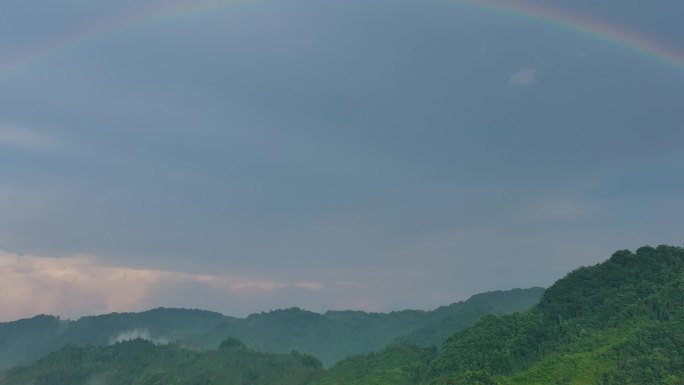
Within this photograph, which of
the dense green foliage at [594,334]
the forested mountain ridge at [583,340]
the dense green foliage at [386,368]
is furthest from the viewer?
the dense green foliage at [386,368]

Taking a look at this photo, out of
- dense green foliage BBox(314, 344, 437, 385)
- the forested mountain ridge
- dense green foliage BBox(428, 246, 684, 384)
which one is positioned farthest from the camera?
dense green foliage BBox(314, 344, 437, 385)

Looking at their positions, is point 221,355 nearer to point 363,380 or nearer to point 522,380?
point 363,380

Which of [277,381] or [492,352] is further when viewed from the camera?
[277,381]

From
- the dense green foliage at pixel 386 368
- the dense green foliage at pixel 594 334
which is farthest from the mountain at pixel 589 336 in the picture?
the dense green foliage at pixel 386 368

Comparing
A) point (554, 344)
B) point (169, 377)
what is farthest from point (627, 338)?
point (169, 377)

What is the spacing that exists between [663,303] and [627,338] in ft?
33.4

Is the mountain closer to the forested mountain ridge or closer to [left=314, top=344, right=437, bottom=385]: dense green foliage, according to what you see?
the forested mountain ridge

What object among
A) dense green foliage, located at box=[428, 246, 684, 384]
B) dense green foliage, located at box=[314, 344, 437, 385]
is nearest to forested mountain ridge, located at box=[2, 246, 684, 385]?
dense green foliage, located at box=[428, 246, 684, 384]

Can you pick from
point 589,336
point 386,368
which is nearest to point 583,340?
point 589,336

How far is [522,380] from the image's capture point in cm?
8050

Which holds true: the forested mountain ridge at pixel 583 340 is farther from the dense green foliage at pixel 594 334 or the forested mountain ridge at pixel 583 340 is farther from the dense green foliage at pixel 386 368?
the dense green foliage at pixel 386 368

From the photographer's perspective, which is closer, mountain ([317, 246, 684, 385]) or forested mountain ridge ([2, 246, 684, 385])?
mountain ([317, 246, 684, 385])

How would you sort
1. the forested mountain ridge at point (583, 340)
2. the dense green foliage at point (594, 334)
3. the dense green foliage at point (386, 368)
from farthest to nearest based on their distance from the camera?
the dense green foliage at point (386, 368) → the forested mountain ridge at point (583, 340) → the dense green foliage at point (594, 334)

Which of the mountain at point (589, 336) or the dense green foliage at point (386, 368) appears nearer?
the mountain at point (589, 336)
